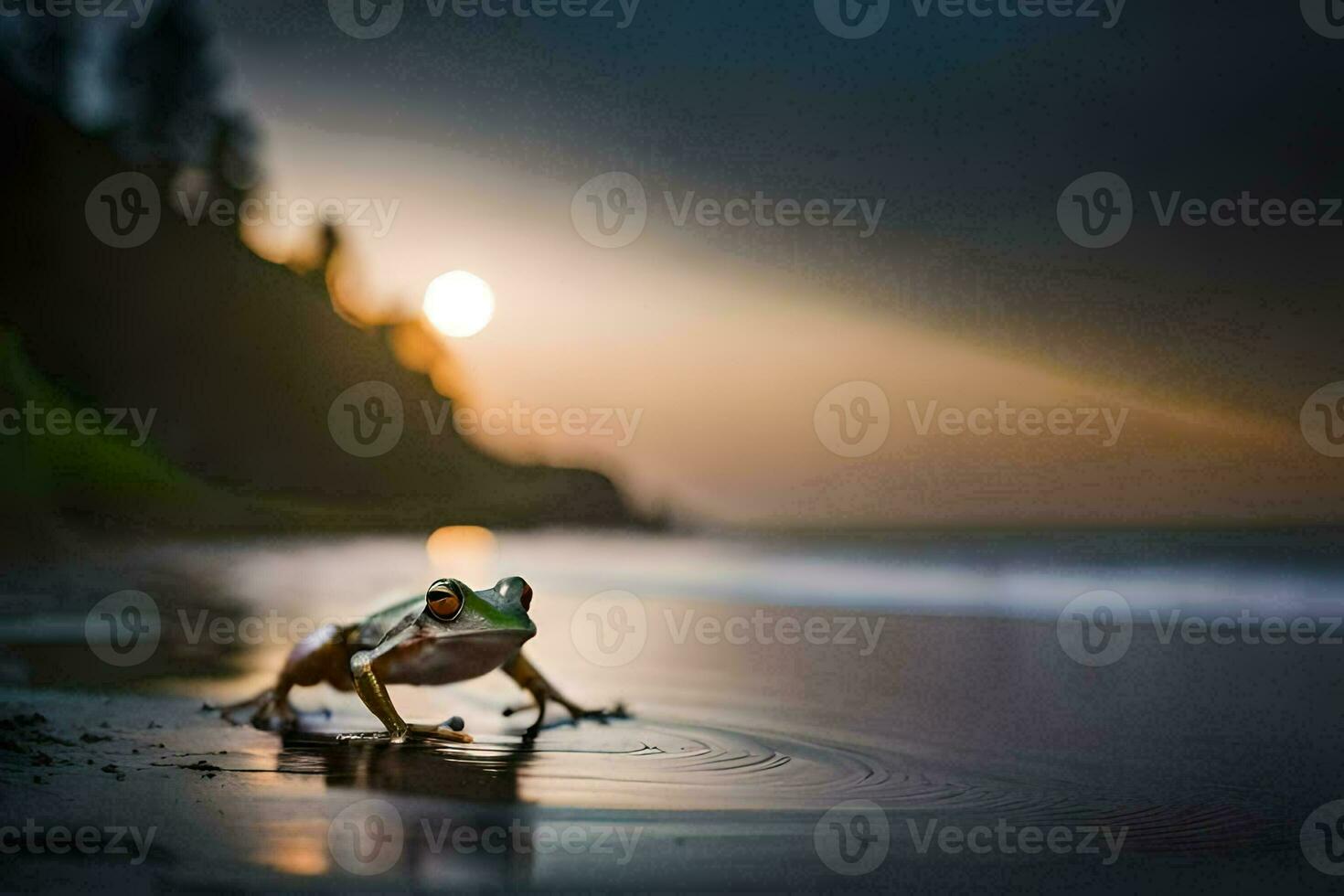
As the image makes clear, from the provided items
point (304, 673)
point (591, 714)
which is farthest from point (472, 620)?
point (304, 673)

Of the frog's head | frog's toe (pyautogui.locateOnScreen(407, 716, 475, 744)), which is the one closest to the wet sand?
frog's toe (pyautogui.locateOnScreen(407, 716, 475, 744))

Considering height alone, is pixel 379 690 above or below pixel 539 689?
below

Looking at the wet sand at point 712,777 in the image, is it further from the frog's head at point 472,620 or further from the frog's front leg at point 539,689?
the frog's head at point 472,620

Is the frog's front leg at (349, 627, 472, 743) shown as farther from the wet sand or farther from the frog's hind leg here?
the frog's hind leg

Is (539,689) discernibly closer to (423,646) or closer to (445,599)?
(423,646)

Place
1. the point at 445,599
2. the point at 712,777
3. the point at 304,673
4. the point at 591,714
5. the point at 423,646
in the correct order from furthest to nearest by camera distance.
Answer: the point at 591,714, the point at 304,673, the point at 423,646, the point at 445,599, the point at 712,777

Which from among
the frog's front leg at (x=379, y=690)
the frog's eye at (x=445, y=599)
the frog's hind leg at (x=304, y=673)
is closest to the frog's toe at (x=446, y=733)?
the frog's front leg at (x=379, y=690)
